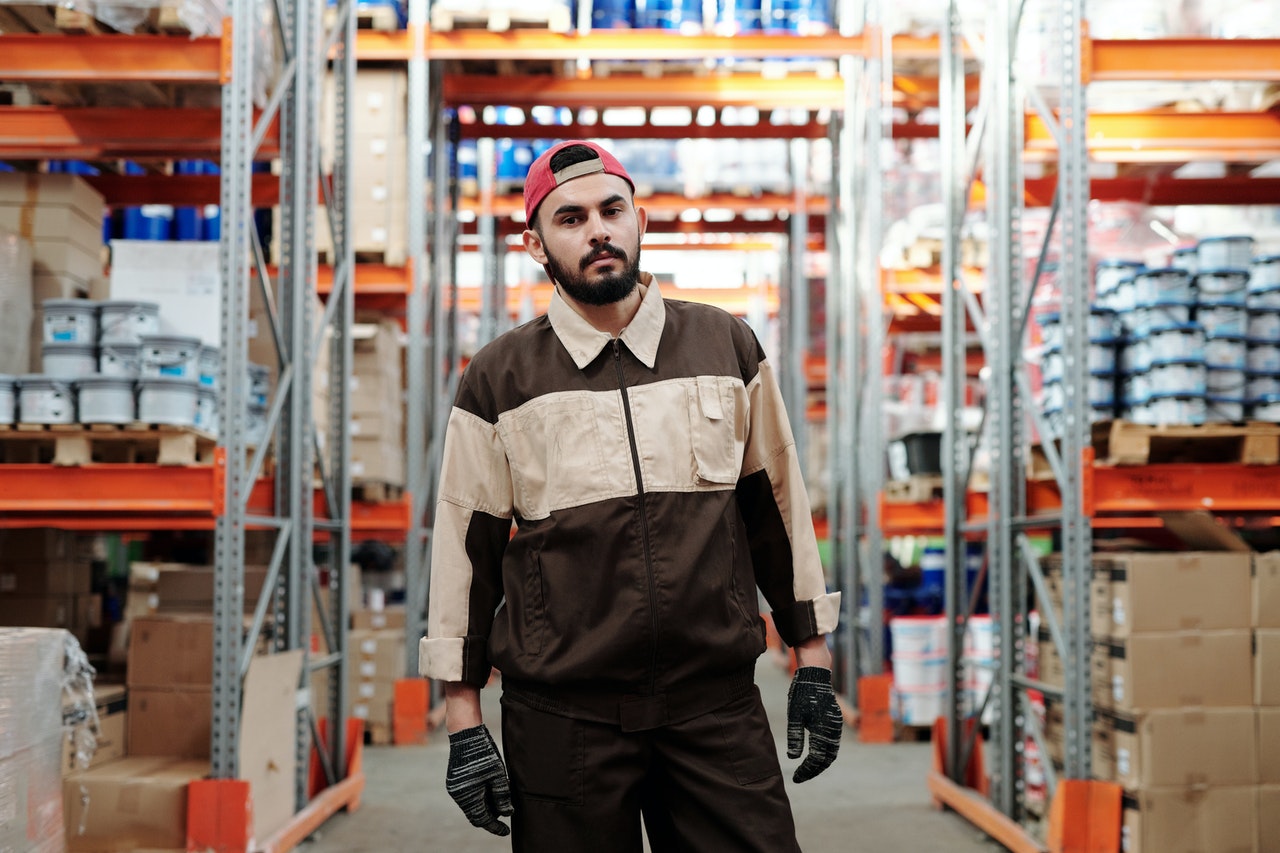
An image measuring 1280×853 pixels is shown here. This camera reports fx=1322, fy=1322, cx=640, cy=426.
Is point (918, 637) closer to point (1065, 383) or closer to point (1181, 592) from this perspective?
point (1181, 592)

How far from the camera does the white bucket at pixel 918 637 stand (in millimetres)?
9016

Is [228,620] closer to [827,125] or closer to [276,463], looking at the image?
[276,463]

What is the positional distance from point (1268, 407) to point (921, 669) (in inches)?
145

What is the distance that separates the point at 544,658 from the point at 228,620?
111 inches

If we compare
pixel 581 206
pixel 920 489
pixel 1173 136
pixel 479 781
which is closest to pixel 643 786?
pixel 479 781

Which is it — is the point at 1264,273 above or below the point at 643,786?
Answer: above

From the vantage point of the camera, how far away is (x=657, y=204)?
39.7 ft

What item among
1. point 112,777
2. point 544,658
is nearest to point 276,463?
point 112,777

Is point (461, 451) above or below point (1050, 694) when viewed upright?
above

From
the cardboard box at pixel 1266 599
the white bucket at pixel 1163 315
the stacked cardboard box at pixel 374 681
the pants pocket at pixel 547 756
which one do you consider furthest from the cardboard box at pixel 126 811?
the white bucket at pixel 1163 315

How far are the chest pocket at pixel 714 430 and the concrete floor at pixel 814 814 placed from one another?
146 inches

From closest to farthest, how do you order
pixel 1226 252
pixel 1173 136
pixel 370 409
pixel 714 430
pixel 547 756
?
1. pixel 547 756
2. pixel 714 430
3. pixel 1226 252
4. pixel 1173 136
5. pixel 370 409

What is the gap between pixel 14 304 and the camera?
5574mm

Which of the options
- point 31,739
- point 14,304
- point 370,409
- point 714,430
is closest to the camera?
point 714,430
